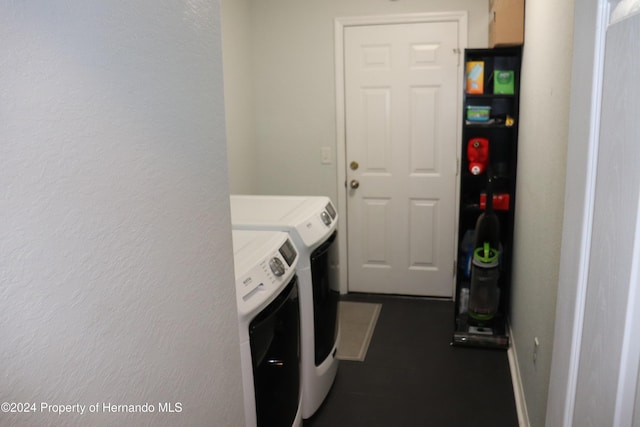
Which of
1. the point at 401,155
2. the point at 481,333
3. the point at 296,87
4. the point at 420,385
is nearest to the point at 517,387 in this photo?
the point at 420,385

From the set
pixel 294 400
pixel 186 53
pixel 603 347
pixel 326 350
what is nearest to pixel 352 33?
pixel 326 350

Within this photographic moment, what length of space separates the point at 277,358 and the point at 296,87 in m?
2.58

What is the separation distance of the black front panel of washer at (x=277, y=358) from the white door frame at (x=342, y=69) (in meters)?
1.56

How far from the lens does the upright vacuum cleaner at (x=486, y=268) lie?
318cm

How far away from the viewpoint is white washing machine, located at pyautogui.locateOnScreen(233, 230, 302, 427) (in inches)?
63.6

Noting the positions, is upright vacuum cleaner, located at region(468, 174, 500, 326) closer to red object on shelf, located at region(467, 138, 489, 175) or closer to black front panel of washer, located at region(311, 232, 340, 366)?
red object on shelf, located at region(467, 138, 489, 175)

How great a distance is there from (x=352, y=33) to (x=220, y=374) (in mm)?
3053

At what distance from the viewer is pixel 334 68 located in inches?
153

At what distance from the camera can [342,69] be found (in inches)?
152

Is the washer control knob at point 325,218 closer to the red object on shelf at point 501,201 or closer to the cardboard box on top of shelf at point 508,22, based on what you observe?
the red object on shelf at point 501,201

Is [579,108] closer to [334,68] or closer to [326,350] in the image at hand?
[326,350]

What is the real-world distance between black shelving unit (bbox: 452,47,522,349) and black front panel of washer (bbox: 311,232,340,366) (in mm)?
1007

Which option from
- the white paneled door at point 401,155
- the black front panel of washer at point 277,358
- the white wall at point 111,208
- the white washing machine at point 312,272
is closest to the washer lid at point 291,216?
the white washing machine at point 312,272

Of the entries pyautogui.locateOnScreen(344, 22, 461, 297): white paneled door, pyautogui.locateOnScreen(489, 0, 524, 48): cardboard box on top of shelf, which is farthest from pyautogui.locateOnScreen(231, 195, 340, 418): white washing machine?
pyautogui.locateOnScreen(489, 0, 524, 48): cardboard box on top of shelf
